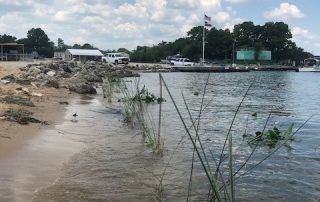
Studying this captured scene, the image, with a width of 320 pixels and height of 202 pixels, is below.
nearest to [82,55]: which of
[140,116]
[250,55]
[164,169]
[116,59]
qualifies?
[116,59]

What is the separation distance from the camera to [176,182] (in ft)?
29.8

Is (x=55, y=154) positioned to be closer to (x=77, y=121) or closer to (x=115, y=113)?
(x=77, y=121)

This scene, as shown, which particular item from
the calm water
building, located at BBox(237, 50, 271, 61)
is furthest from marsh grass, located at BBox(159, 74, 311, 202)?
building, located at BBox(237, 50, 271, 61)

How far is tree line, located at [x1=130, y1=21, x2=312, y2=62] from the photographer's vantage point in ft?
489

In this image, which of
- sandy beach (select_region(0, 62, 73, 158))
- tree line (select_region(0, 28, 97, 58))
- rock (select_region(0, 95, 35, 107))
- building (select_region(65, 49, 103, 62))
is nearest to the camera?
sandy beach (select_region(0, 62, 73, 158))

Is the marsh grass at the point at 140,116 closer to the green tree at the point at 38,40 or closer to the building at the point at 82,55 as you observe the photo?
the building at the point at 82,55

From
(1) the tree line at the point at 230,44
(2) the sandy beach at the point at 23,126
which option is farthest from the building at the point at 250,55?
(2) the sandy beach at the point at 23,126

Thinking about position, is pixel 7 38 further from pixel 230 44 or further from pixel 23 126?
pixel 23 126

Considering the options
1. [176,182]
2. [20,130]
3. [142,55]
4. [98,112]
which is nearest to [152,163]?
[176,182]

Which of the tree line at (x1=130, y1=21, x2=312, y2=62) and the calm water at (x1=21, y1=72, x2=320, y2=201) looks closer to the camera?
the calm water at (x1=21, y1=72, x2=320, y2=201)

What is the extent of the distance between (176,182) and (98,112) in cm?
1125

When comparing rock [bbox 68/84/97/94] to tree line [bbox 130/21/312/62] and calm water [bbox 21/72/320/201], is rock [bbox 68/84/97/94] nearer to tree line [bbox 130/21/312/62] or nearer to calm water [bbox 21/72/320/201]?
calm water [bbox 21/72/320/201]

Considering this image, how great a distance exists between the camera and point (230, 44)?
154 metres

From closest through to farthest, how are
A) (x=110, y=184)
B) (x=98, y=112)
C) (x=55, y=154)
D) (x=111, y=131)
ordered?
(x=110, y=184)
(x=55, y=154)
(x=111, y=131)
(x=98, y=112)
